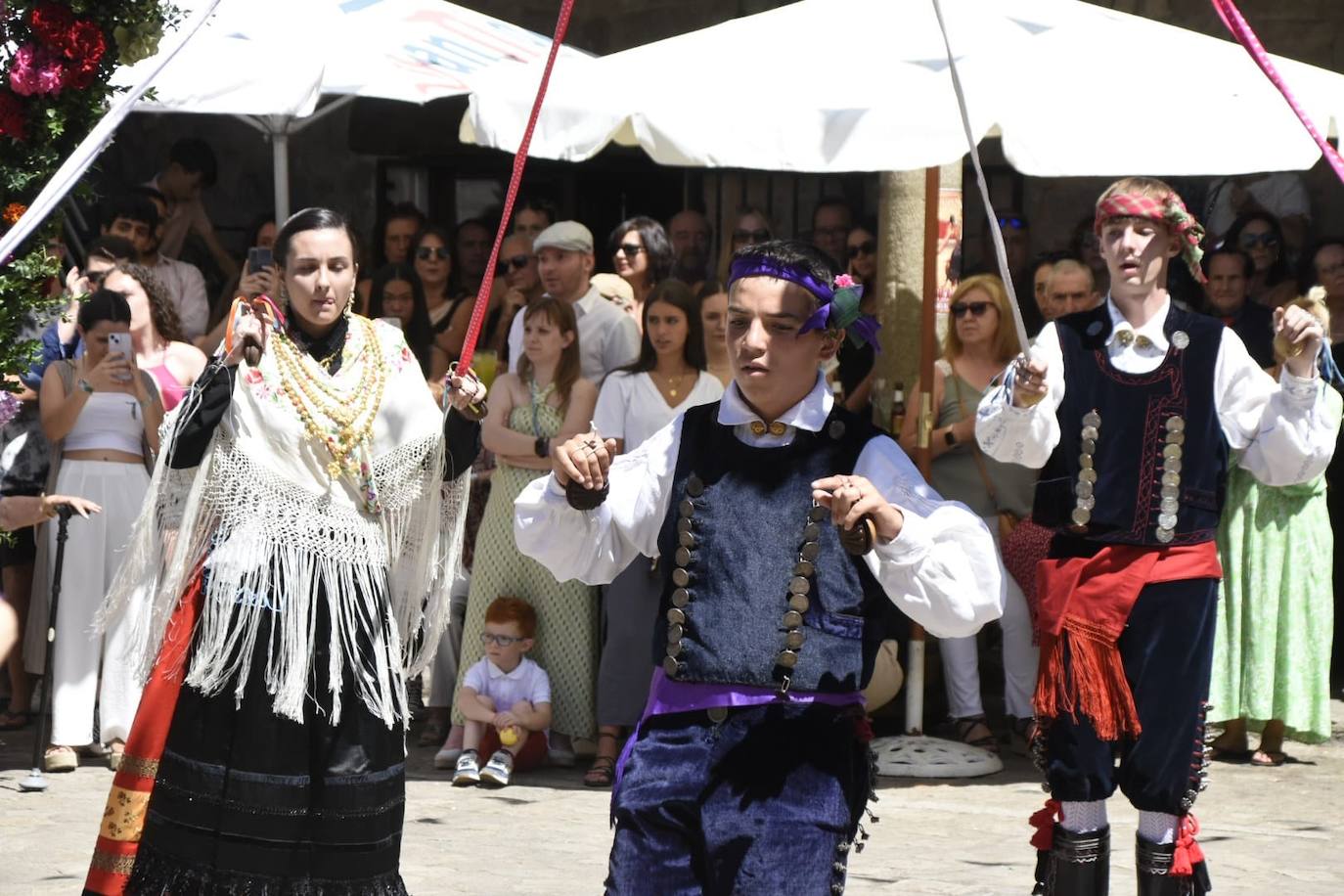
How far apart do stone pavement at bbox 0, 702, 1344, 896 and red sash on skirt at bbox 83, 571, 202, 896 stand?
2.59 ft

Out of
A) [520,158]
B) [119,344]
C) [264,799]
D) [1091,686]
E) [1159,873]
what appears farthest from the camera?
[119,344]

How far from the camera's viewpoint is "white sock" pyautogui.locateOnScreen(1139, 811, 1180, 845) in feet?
16.6

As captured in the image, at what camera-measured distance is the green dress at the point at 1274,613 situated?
7.50 m

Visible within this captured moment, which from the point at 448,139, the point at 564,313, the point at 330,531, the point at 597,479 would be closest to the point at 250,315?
the point at 330,531

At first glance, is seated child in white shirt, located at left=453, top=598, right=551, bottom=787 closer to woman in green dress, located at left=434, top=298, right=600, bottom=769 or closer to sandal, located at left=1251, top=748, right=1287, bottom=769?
woman in green dress, located at left=434, top=298, right=600, bottom=769

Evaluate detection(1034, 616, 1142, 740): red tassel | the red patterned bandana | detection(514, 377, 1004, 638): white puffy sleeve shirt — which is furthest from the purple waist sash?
the red patterned bandana

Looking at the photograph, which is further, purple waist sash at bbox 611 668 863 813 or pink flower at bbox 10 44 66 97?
pink flower at bbox 10 44 66 97

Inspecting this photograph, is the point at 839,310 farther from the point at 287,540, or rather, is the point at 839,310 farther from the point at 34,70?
the point at 34,70

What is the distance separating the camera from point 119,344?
750 cm

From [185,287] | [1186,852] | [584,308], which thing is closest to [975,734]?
[584,308]

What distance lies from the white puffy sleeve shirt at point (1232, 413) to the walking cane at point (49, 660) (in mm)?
3320

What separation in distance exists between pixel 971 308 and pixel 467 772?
2567mm

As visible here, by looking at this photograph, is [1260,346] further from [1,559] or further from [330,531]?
[1,559]

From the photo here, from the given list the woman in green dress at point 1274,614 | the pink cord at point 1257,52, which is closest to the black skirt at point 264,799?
the pink cord at point 1257,52
